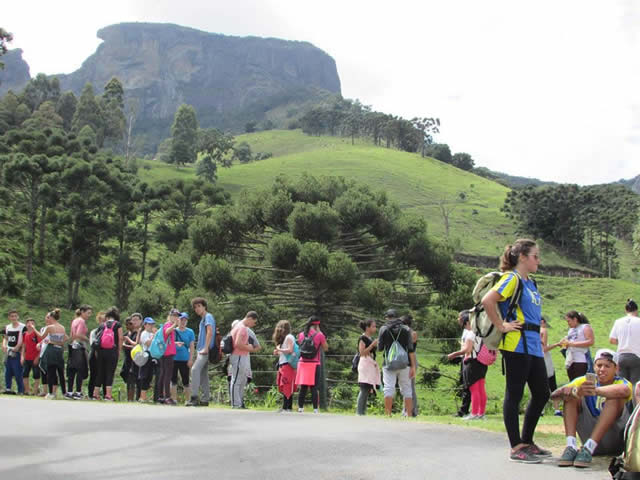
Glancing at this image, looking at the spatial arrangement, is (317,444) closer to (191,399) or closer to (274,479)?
(274,479)

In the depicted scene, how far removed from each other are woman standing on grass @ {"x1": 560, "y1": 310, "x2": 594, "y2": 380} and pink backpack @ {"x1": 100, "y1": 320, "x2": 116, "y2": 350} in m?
6.84

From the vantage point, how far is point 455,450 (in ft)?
20.0

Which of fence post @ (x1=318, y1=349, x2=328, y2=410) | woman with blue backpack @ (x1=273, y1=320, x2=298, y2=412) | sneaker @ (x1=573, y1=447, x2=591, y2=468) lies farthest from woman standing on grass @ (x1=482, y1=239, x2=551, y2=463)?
fence post @ (x1=318, y1=349, x2=328, y2=410)

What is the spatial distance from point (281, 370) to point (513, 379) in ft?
19.2

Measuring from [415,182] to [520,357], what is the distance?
9458 centimetres

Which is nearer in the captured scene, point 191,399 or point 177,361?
point 191,399

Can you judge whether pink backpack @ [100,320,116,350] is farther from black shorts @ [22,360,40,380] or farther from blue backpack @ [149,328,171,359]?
black shorts @ [22,360,40,380]

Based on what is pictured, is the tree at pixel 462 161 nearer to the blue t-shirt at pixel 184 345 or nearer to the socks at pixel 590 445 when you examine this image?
the blue t-shirt at pixel 184 345

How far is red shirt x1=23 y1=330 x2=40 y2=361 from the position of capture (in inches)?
528

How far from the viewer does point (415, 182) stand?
99250 millimetres

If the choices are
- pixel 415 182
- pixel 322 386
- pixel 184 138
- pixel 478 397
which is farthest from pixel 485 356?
pixel 184 138

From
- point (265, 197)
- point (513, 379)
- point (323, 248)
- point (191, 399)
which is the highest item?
point (265, 197)

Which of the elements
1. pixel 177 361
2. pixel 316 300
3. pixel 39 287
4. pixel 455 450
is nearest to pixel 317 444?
pixel 455 450

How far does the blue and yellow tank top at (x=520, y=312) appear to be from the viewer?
18.7ft
